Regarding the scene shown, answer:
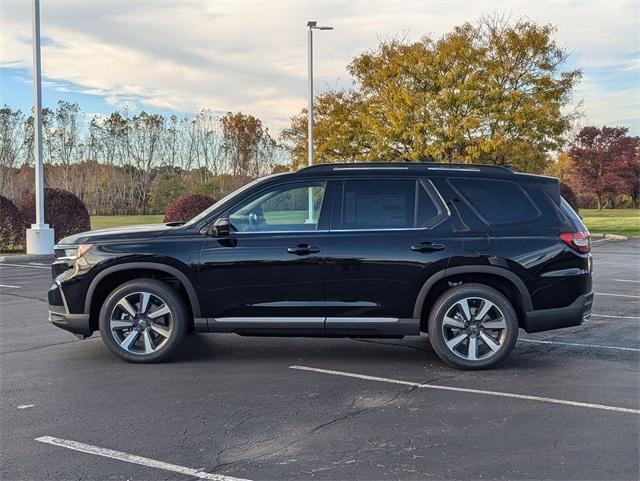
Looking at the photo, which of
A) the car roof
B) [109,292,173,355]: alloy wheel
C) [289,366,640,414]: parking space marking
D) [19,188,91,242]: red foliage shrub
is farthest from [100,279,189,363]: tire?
[19,188,91,242]: red foliage shrub

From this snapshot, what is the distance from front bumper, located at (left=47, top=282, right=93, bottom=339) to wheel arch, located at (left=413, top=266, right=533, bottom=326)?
3.14 m

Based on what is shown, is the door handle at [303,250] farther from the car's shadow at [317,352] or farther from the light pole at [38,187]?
the light pole at [38,187]

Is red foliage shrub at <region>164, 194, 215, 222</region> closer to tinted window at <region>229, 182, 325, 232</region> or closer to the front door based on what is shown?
tinted window at <region>229, 182, 325, 232</region>

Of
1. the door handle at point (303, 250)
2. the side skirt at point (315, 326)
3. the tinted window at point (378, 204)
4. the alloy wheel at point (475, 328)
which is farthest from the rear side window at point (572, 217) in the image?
the door handle at point (303, 250)

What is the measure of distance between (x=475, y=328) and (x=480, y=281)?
45cm

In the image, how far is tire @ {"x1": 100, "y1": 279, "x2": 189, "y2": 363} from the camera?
251 inches

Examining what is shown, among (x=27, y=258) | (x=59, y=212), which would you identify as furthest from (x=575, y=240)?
(x=59, y=212)

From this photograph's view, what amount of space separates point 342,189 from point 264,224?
2.67 feet

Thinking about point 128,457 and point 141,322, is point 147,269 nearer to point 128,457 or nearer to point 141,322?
point 141,322

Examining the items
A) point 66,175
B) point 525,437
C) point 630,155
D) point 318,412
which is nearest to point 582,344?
point 525,437

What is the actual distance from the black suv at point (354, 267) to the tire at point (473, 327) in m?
0.01

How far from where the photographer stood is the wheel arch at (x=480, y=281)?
20.4 ft

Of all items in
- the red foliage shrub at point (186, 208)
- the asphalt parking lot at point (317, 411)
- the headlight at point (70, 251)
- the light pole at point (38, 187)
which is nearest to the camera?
the asphalt parking lot at point (317, 411)

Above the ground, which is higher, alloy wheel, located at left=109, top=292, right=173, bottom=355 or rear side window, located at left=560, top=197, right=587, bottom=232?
rear side window, located at left=560, top=197, right=587, bottom=232
